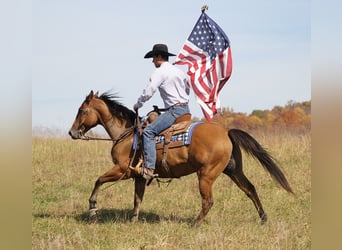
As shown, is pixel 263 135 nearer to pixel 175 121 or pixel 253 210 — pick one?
pixel 253 210

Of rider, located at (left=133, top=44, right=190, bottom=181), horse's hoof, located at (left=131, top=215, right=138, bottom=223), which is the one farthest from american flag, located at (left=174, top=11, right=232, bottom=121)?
horse's hoof, located at (left=131, top=215, right=138, bottom=223)

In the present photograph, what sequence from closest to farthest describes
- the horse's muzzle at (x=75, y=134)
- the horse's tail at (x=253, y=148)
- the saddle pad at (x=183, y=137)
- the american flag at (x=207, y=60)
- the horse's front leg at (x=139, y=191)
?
the saddle pad at (x=183, y=137) < the horse's tail at (x=253, y=148) < the horse's front leg at (x=139, y=191) < the horse's muzzle at (x=75, y=134) < the american flag at (x=207, y=60)

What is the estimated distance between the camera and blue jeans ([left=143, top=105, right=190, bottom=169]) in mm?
8141

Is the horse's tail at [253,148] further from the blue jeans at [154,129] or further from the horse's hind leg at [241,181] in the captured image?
the blue jeans at [154,129]

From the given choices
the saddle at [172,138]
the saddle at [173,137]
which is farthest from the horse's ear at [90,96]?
the saddle at [172,138]

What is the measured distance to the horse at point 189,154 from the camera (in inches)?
317

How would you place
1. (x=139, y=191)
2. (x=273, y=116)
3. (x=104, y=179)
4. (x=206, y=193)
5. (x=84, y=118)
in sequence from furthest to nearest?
(x=273, y=116) → (x=84, y=118) → (x=139, y=191) → (x=104, y=179) → (x=206, y=193)

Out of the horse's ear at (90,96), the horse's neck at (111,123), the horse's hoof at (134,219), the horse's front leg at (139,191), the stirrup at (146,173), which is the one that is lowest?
the horse's hoof at (134,219)

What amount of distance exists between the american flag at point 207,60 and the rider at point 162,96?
25.6 inches

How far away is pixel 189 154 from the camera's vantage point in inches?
321

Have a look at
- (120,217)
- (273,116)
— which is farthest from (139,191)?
(273,116)

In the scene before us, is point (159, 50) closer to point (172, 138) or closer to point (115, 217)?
point (172, 138)

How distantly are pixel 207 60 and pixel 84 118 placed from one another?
271 cm
